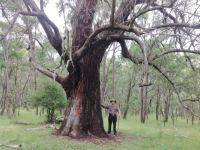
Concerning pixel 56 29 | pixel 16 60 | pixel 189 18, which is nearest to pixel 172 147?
pixel 189 18

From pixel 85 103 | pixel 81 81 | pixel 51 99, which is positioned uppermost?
pixel 81 81

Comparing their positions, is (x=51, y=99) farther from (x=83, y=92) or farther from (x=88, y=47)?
(x=88, y=47)

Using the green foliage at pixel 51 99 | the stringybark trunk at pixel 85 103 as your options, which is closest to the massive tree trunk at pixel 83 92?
the stringybark trunk at pixel 85 103

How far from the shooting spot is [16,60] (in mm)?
41062

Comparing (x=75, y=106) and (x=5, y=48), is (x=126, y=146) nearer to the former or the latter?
(x=75, y=106)

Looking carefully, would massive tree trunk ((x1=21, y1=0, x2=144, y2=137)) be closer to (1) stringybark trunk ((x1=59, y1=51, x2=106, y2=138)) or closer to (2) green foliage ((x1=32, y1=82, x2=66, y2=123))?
(1) stringybark trunk ((x1=59, y1=51, x2=106, y2=138))

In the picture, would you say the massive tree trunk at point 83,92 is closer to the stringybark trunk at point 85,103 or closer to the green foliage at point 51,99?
the stringybark trunk at point 85,103

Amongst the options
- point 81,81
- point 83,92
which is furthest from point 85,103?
point 81,81

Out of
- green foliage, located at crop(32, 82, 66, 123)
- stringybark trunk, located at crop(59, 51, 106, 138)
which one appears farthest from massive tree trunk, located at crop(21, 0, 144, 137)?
green foliage, located at crop(32, 82, 66, 123)

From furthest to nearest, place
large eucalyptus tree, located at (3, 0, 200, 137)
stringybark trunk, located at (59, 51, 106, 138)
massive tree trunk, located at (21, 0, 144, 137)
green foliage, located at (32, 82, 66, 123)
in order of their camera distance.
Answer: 1. green foliage, located at (32, 82, 66, 123)
2. stringybark trunk, located at (59, 51, 106, 138)
3. massive tree trunk, located at (21, 0, 144, 137)
4. large eucalyptus tree, located at (3, 0, 200, 137)

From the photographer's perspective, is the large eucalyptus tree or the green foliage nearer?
the large eucalyptus tree

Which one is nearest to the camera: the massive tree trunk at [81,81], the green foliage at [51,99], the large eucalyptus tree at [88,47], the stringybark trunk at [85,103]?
the large eucalyptus tree at [88,47]

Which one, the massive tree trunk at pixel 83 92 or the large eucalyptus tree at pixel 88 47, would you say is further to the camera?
the massive tree trunk at pixel 83 92

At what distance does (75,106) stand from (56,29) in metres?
3.26
